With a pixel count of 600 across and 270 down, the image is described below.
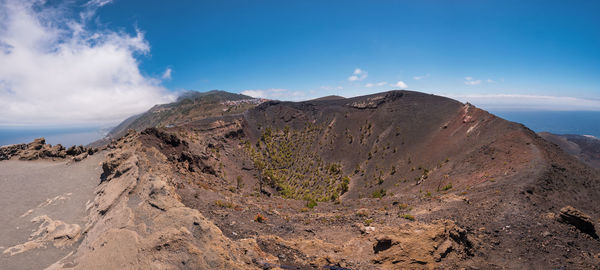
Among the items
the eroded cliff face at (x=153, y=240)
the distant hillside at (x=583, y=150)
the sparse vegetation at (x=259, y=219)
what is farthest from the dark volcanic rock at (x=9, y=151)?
the distant hillside at (x=583, y=150)

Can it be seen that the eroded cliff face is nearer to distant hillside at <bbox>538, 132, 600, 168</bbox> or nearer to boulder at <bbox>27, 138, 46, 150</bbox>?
boulder at <bbox>27, 138, 46, 150</bbox>

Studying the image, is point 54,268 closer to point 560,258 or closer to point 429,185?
point 560,258

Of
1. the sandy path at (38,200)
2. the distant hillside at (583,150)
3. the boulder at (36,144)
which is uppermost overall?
the boulder at (36,144)

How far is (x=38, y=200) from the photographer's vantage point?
38.1 feet

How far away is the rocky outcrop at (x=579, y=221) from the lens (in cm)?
1015

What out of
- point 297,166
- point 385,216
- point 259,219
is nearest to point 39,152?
point 259,219

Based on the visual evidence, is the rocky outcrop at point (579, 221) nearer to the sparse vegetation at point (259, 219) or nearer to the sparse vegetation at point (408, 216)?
the sparse vegetation at point (408, 216)

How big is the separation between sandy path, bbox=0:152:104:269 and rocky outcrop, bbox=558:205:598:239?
69.4 ft

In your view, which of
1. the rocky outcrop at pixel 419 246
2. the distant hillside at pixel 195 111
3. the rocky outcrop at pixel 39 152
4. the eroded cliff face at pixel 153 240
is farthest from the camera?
the distant hillside at pixel 195 111

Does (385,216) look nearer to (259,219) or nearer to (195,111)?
(259,219)

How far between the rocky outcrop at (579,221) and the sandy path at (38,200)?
2114 centimetres

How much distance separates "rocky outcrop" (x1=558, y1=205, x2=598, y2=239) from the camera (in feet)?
33.3

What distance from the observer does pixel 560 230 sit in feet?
33.8

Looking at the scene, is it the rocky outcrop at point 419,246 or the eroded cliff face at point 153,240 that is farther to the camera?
the rocky outcrop at point 419,246
